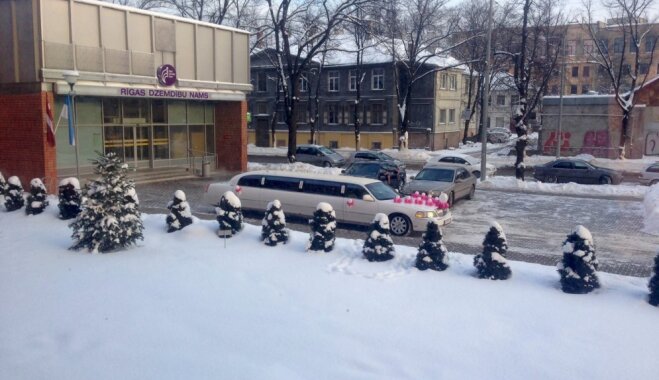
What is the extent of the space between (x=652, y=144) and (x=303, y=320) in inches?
1571

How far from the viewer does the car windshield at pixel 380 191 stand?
15680 mm

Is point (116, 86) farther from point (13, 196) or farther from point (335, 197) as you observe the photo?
point (335, 197)

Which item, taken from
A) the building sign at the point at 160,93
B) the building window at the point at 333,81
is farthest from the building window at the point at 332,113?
the building sign at the point at 160,93

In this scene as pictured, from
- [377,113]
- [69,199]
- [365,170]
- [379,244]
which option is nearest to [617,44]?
[377,113]

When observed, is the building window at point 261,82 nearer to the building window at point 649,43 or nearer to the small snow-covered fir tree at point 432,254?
the building window at point 649,43

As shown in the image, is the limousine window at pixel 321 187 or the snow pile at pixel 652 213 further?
the snow pile at pixel 652 213

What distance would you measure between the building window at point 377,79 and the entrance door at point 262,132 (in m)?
12.5

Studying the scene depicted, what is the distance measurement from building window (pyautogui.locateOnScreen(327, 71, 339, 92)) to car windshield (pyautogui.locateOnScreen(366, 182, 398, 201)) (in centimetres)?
4122

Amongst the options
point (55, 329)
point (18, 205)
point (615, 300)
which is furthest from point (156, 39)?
point (615, 300)

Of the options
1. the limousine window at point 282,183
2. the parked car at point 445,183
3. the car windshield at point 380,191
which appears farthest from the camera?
the parked car at point 445,183

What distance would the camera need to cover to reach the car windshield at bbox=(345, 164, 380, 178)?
78.0 ft

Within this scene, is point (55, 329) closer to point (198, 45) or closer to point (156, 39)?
point (156, 39)

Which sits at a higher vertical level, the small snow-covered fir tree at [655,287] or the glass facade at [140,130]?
the glass facade at [140,130]

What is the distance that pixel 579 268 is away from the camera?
9.43m
